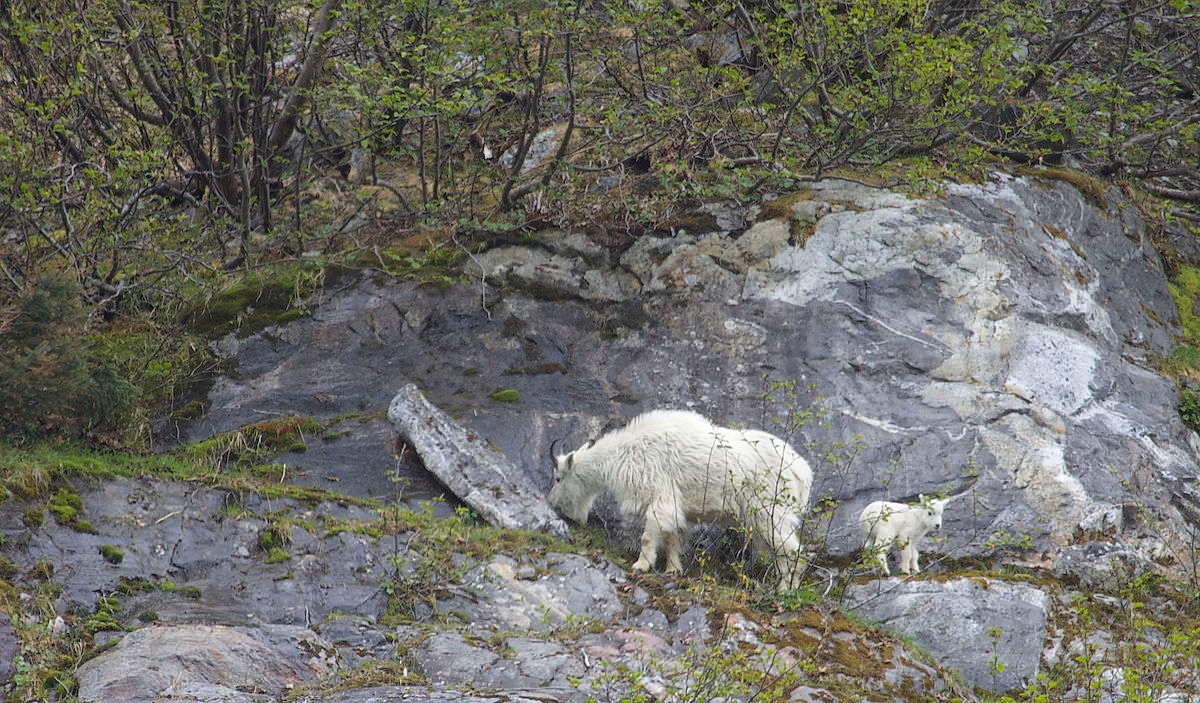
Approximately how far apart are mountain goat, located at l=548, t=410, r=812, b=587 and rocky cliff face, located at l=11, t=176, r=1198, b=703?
43 centimetres

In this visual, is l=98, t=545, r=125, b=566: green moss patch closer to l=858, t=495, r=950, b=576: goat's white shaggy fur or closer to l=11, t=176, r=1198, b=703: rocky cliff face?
l=11, t=176, r=1198, b=703: rocky cliff face

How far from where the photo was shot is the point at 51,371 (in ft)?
31.6

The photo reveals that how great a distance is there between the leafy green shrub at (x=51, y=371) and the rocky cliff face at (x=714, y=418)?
142cm

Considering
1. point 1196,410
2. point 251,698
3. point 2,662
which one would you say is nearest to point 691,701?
point 251,698

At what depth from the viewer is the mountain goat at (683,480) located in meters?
9.61

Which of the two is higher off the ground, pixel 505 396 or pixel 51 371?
pixel 51 371

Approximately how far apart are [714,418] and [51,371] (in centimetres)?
717

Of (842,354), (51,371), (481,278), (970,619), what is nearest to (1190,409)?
(842,354)

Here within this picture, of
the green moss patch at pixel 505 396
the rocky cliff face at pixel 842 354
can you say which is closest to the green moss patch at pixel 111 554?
the rocky cliff face at pixel 842 354

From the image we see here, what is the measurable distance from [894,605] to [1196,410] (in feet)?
21.2

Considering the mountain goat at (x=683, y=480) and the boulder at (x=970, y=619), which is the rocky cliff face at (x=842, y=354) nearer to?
the mountain goat at (x=683, y=480)

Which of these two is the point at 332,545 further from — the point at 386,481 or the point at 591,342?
the point at 591,342

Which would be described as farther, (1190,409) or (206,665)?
(1190,409)

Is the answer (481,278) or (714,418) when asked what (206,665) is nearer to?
(714,418)
